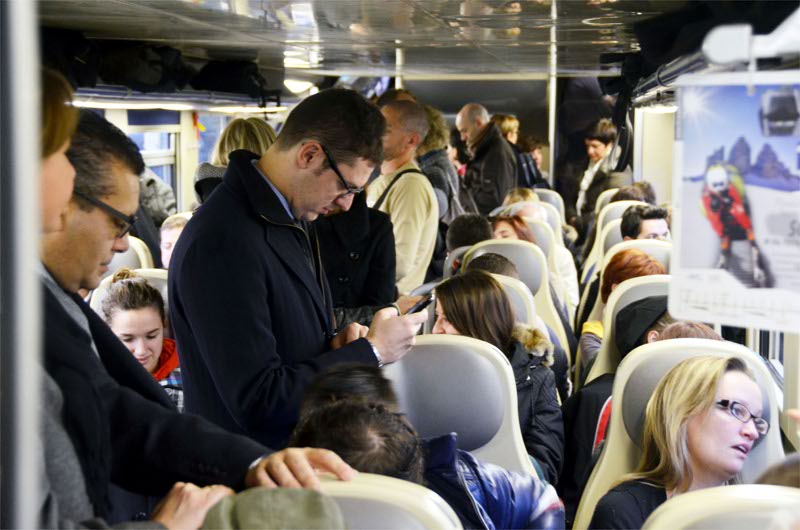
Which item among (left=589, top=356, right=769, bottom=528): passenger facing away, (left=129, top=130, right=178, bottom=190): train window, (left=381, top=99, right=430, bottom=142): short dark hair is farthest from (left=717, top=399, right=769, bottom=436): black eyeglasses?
(left=129, top=130, right=178, bottom=190): train window

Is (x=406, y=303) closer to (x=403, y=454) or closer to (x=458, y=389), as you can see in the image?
(x=458, y=389)

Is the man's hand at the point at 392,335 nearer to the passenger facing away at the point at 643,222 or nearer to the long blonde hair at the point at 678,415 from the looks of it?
the long blonde hair at the point at 678,415

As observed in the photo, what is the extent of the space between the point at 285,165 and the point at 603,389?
138cm

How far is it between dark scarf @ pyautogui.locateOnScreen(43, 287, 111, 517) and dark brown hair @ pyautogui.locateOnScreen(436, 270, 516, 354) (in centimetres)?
180

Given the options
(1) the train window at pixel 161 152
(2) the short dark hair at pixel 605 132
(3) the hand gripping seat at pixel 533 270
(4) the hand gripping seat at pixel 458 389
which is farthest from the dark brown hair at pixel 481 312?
(2) the short dark hair at pixel 605 132

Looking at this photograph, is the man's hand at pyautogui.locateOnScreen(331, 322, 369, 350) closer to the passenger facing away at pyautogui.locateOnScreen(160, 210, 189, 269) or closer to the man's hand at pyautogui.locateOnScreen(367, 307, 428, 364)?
the man's hand at pyautogui.locateOnScreen(367, 307, 428, 364)

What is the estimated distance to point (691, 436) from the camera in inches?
90.0

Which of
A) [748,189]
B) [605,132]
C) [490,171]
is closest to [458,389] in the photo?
[748,189]

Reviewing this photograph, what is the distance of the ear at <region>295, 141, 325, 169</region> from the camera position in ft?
7.37

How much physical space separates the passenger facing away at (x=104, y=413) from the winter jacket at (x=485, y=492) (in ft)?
1.43

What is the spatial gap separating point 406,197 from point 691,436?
257cm

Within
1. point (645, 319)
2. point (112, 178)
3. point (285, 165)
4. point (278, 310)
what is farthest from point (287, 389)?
point (645, 319)

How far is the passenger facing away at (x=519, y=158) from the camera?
9.84 m

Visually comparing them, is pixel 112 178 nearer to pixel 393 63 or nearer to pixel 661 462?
pixel 661 462
